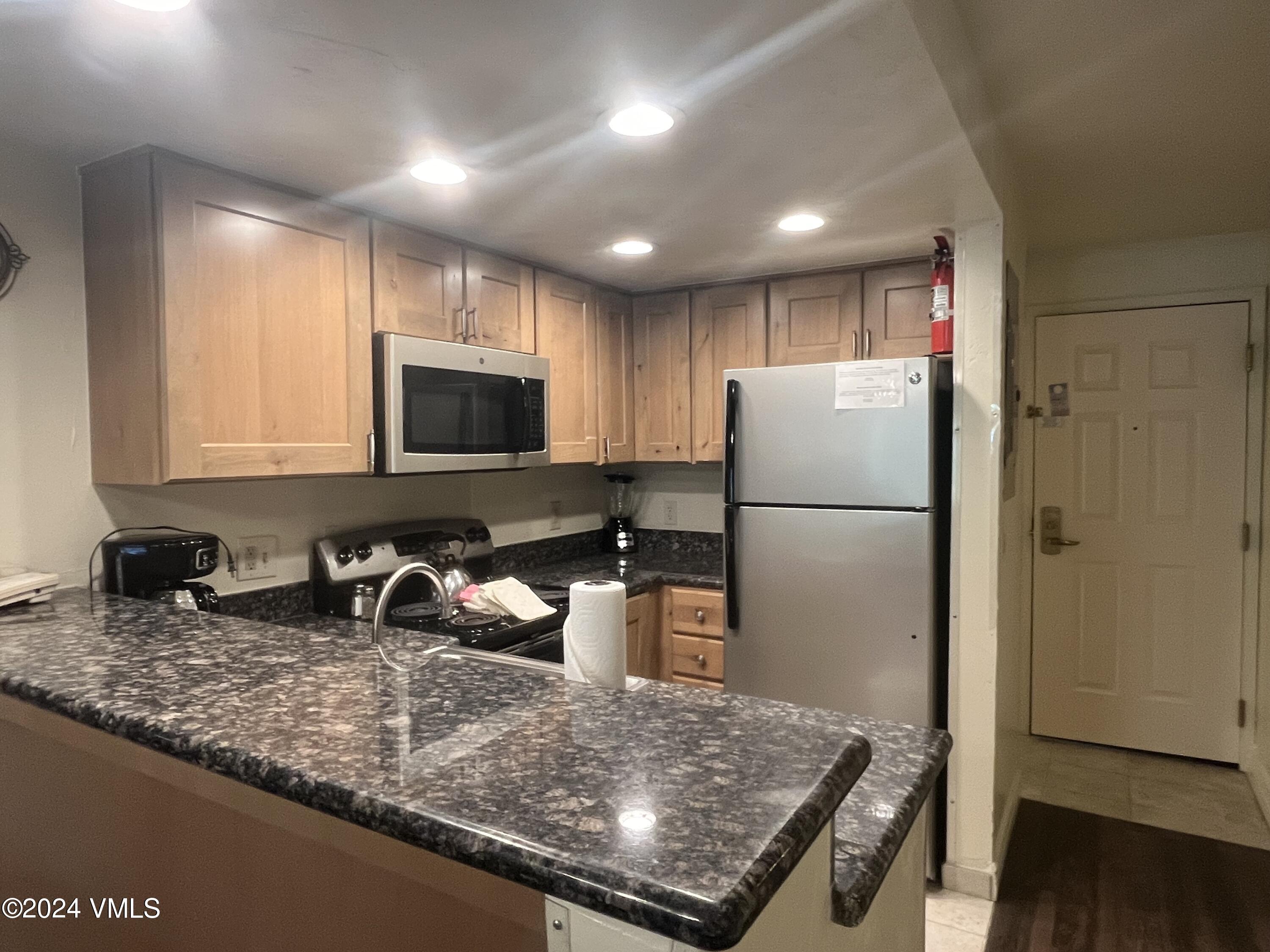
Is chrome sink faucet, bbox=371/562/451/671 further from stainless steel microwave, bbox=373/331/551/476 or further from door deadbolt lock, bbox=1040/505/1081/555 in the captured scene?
door deadbolt lock, bbox=1040/505/1081/555

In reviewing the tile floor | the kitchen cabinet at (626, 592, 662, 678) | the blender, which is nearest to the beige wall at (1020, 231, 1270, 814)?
the tile floor

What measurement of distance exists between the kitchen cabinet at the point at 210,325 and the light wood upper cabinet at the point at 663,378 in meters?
1.47

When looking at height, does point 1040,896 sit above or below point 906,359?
below

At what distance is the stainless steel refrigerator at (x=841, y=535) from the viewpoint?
223 cm

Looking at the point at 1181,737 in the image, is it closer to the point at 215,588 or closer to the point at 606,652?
the point at 606,652

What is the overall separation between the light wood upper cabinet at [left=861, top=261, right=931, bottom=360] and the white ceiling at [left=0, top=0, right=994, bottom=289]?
20.8 inches

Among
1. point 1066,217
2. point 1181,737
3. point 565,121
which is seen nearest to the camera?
point 565,121

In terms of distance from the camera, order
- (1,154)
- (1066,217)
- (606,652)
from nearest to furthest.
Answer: (606,652) → (1,154) → (1066,217)

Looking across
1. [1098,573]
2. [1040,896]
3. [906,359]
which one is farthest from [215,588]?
[1098,573]

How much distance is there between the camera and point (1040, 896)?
7.43 ft

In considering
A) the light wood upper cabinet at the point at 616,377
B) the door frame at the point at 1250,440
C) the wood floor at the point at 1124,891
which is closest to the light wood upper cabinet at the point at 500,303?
the light wood upper cabinet at the point at 616,377

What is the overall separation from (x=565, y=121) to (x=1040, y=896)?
2.52m

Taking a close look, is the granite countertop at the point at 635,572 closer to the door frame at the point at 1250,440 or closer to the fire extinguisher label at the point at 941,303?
the fire extinguisher label at the point at 941,303

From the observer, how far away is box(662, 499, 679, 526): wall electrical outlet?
11.8ft
